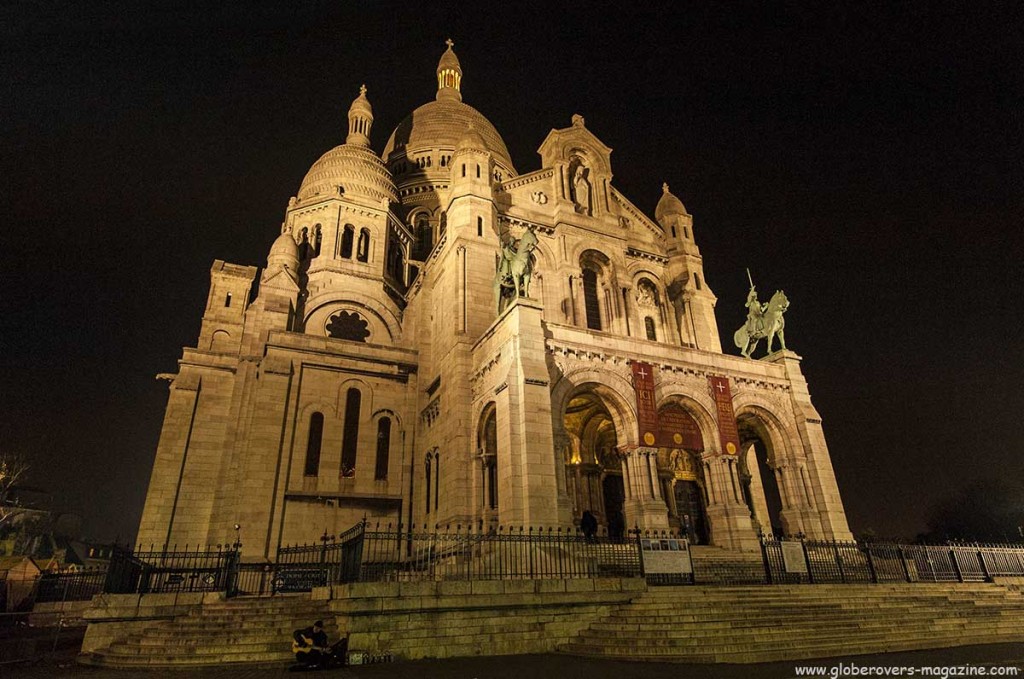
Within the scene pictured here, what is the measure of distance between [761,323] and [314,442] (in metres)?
23.7

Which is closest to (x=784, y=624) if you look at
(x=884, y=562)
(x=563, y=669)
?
Result: (x=563, y=669)

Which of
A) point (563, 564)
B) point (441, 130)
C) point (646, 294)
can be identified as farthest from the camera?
point (441, 130)

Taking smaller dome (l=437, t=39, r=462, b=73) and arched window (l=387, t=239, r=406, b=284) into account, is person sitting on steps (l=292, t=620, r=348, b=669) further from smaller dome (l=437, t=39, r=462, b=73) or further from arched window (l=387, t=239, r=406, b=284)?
smaller dome (l=437, t=39, r=462, b=73)

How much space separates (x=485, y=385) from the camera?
21.6 m

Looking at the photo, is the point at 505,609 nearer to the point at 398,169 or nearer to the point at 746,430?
the point at 746,430

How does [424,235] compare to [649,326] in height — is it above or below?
above

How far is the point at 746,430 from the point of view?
84.4 ft

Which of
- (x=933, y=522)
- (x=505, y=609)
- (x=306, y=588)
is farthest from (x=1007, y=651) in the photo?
(x=933, y=522)

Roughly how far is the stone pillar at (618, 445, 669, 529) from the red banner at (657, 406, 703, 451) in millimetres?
1310

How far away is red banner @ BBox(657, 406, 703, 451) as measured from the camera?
2144 centimetres

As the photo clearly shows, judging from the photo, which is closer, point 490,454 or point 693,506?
point 490,454

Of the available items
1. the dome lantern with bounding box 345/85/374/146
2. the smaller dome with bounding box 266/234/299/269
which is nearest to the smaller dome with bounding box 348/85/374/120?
the dome lantern with bounding box 345/85/374/146

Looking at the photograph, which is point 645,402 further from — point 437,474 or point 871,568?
point 437,474

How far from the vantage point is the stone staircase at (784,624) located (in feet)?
34.6
